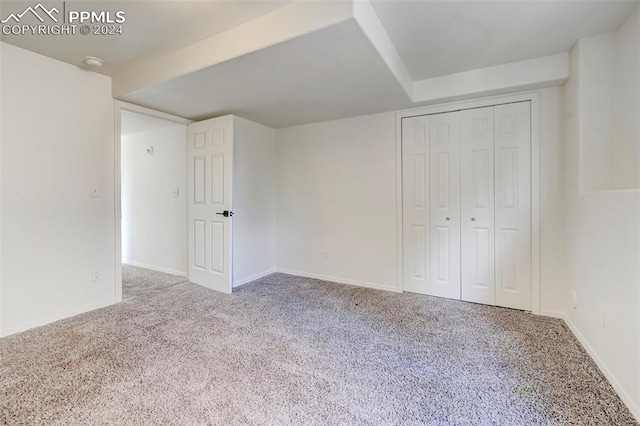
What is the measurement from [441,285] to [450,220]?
0.74m

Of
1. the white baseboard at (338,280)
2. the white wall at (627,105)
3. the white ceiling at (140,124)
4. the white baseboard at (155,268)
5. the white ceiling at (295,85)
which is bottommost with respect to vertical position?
the white baseboard at (338,280)

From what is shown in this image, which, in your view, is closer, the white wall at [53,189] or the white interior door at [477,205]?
the white wall at [53,189]

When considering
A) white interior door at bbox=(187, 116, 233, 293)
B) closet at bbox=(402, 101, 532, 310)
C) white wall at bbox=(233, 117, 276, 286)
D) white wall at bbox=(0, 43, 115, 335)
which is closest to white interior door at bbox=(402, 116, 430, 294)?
closet at bbox=(402, 101, 532, 310)

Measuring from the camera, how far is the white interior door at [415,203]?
3.27 metres

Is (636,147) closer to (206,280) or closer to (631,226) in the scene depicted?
(631,226)

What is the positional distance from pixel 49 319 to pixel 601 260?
4.36m

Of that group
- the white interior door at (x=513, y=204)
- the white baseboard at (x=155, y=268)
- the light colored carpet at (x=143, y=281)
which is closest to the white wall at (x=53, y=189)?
the light colored carpet at (x=143, y=281)

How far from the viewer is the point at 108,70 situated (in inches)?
108

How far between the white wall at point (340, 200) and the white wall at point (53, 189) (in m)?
2.14

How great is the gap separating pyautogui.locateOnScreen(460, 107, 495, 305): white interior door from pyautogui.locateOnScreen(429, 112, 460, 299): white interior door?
0.22 feet

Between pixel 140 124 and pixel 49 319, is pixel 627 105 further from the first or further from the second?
pixel 140 124

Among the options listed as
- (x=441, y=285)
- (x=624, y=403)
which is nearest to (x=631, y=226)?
(x=624, y=403)

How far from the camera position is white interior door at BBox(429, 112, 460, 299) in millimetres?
3102

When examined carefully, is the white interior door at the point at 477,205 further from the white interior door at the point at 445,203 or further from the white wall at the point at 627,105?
the white wall at the point at 627,105
